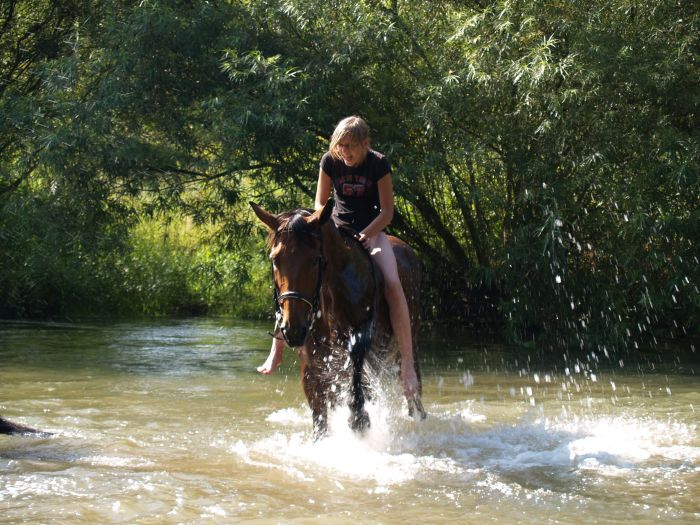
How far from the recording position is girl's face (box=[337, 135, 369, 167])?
6.33 metres

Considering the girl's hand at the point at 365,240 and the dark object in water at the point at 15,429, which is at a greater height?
the girl's hand at the point at 365,240

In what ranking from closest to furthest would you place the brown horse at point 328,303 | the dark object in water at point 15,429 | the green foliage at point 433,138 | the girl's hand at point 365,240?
the brown horse at point 328,303, the girl's hand at point 365,240, the dark object in water at point 15,429, the green foliage at point 433,138

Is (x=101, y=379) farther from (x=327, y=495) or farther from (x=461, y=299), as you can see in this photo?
(x=461, y=299)

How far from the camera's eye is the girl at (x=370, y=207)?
21.4 ft

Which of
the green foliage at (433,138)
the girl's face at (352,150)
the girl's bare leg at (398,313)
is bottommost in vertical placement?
the girl's bare leg at (398,313)

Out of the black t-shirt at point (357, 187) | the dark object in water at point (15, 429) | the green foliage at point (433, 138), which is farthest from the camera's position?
the green foliage at point (433, 138)

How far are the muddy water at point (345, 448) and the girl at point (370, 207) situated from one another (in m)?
0.52

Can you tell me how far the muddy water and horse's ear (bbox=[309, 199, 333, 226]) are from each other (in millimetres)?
1433

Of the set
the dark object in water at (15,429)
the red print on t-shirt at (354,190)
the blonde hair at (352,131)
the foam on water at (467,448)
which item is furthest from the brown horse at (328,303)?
the dark object in water at (15,429)

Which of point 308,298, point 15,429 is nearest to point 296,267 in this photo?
point 308,298

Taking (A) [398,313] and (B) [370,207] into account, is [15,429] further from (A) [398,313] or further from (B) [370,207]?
(B) [370,207]

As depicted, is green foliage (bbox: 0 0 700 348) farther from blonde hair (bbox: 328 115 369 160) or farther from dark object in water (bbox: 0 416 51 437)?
dark object in water (bbox: 0 416 51 437)

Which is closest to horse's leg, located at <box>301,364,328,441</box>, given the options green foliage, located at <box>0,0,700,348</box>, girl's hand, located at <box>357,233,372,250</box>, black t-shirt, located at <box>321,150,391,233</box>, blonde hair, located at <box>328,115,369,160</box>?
girl's hand, located at <box>357,233,372,250</box>

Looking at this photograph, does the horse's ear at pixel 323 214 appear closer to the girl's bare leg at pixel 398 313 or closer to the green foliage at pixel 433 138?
the girl's bare leg at pixel 398 313
